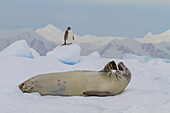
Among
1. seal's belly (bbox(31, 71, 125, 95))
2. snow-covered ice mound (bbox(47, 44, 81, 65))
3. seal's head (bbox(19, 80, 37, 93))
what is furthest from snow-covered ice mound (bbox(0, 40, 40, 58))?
seal's belly (bbox(31, 71, 125, 95))

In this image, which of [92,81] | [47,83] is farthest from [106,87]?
[47,83]

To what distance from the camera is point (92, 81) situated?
318cm

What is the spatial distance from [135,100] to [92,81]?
2.03 ft

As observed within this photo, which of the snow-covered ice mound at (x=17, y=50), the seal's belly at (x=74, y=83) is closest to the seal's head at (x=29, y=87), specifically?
the seal's belly at (x=74, y=83)

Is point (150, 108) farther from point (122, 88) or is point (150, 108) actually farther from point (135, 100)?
point (122, 88)

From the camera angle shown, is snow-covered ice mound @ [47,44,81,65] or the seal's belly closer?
the seal's belly

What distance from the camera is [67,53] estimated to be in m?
8.66

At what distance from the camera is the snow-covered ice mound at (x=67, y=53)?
8609 mm

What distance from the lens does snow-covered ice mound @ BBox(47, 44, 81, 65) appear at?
28.2 feet

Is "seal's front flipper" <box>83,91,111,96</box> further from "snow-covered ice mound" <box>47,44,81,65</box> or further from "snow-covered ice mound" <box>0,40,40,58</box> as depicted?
"snow-covered ice mound" <box>47,44,81,65</box>

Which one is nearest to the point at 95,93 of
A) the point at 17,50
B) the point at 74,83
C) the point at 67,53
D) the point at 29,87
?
the point at 74,83

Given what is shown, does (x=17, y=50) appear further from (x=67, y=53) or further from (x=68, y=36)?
(x=68, y=36)

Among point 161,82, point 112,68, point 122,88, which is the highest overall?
point 112,68

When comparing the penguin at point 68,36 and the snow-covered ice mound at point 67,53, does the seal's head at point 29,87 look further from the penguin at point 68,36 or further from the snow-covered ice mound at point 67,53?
the penguin at point 68,36
